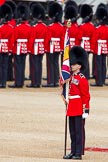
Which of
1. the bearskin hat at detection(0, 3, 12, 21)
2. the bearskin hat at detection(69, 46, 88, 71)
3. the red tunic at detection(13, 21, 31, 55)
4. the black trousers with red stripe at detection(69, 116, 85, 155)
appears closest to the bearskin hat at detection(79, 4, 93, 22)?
the bearskin hat at detection(0, 3, 12, 21)

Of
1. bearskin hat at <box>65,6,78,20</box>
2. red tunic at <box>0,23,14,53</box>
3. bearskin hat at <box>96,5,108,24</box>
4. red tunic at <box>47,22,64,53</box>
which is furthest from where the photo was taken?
bearskin hat at <box>65,6,78,20</box>

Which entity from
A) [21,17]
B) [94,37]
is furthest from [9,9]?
[94,37]

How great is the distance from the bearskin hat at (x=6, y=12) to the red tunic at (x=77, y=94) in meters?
8.48

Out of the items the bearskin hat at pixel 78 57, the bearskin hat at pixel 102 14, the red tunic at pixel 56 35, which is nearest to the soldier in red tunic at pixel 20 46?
the red tunic at pixel 56 35

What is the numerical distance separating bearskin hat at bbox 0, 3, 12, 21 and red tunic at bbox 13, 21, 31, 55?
682 mm

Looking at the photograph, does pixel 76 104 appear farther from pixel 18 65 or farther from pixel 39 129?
pixel 18 65

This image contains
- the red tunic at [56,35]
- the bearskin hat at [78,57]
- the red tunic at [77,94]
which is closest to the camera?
the red tunic at [77,94]

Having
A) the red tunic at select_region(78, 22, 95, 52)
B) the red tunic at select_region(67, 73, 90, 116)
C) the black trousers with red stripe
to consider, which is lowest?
the black trousers with red stripe

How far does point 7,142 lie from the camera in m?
11.3

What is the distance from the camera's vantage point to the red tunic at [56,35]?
18062 mm

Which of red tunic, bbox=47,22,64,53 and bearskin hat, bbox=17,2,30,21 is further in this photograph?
bearskin hat, bbox=17,2,30,21

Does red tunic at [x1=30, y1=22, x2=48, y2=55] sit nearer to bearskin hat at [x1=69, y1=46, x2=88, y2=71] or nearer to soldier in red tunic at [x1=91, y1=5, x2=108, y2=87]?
soldier in red tunic at [x1=91, y1=5, x2=108, y2=87]

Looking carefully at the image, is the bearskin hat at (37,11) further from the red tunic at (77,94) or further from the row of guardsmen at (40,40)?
the red tunic at (77,94)

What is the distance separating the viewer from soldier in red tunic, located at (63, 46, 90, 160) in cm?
1009
